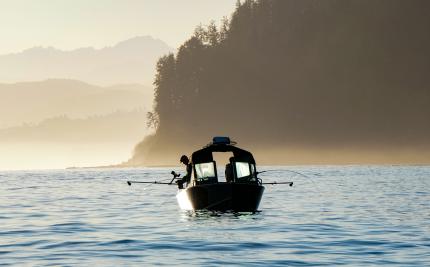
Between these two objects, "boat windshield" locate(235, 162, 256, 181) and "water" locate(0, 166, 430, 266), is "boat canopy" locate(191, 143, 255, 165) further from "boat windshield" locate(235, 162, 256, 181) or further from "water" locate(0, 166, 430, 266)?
"water" locate(0, 166, 430, 266)

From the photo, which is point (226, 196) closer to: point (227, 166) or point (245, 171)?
point (227, 166)

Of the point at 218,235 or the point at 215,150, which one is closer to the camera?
the point at 218,235

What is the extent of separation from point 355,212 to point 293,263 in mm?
20970

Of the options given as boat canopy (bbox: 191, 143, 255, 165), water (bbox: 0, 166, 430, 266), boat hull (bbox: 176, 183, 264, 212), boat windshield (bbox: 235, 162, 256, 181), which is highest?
boat canopy (bbox: 191, 143, 255, 165)

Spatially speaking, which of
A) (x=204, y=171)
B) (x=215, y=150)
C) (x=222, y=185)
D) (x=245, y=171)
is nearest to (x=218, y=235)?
(x=222, y=185)

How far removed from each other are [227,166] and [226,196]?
9.14 feet

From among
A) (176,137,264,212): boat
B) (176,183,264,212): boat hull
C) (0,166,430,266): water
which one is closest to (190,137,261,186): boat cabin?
(176,137,264,212): boat

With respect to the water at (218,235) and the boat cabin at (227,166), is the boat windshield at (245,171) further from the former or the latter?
the water at (218,235)

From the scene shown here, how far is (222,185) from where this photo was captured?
41594 mm

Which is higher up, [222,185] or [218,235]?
[222,185]

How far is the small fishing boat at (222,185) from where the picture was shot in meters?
41.8

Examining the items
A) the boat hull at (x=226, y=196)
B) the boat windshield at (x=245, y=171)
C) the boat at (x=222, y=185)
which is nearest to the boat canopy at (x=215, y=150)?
the boat at (x=222, y=185)

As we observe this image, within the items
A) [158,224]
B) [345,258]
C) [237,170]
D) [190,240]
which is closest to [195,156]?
[237,170]

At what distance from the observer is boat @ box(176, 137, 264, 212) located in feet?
137
